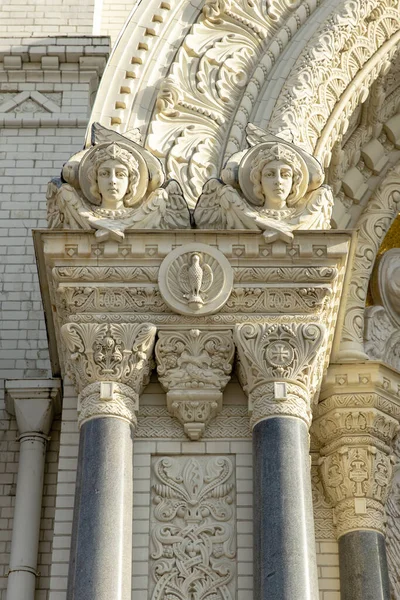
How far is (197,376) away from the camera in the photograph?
8.34 m

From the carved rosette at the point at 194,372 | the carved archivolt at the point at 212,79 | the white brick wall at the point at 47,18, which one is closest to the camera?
the carved rosette at the point at 194,372

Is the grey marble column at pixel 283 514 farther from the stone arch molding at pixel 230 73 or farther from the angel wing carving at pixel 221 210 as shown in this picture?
the stone arch molding at pixel 230 73

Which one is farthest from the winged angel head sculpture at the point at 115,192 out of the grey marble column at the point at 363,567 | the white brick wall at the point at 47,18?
the white brick wall at the point at 47,18

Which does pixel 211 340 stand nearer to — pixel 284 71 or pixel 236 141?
pixel 236 141

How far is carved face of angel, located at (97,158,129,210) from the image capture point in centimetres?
870

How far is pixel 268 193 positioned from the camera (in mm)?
8750

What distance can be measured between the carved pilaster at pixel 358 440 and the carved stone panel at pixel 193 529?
1131mm

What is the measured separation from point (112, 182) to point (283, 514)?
7.75 feet

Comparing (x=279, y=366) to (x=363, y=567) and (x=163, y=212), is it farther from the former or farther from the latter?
(x=363, y=567)

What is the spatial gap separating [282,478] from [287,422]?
0.38 metres

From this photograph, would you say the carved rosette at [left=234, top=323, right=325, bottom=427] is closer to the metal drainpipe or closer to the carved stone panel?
the carved stone panel

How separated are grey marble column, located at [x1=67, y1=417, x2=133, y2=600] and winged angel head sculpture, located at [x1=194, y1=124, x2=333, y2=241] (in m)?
1.52

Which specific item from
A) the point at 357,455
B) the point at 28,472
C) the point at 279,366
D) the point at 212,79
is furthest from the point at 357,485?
the point at 212,79

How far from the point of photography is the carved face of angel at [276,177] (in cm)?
874
